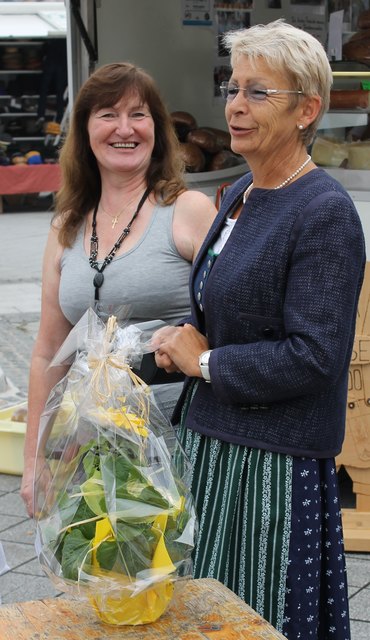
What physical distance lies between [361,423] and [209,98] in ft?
7.36

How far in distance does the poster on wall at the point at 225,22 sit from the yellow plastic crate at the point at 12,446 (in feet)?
6.59

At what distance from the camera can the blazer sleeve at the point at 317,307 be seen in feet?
6.31

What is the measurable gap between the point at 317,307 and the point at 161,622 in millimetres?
628

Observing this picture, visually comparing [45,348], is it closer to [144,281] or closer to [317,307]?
[144,281]

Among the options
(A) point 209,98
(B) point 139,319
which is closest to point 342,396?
(B) point 139,319

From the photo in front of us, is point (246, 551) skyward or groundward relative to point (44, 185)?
skyward

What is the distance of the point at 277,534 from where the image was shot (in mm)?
2094

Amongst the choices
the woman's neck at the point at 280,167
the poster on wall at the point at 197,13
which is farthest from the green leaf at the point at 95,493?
the poster on wall at the point at 197,13

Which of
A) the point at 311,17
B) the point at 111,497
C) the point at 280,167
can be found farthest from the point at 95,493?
the point at 311,17

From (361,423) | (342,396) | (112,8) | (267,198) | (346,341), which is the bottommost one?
(361,423)

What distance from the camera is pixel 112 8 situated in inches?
190

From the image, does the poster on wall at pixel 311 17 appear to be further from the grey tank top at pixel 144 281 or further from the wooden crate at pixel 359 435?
the grey tank top at pixel 144 281

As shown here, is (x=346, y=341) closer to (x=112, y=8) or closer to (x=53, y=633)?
(x=53, y=633)

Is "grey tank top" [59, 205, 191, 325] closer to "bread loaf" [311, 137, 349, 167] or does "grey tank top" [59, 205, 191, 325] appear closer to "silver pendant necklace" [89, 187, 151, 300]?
"silver pendant necklace" [89, 187, 151, 300]
